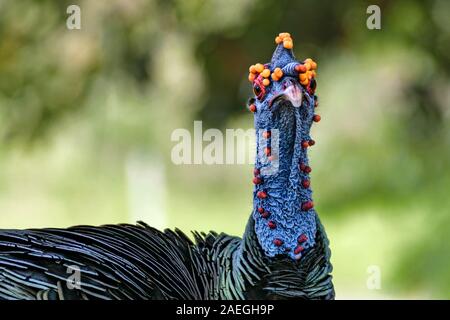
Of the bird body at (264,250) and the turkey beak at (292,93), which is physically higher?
the turkey beak at (292,93)

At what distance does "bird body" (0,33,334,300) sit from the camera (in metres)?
2.79

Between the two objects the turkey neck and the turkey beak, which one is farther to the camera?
the turkey neck

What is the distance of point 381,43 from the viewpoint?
161 inches

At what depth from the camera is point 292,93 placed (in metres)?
2.73

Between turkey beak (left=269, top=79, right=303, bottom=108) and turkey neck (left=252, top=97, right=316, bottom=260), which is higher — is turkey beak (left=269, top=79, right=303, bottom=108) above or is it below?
above

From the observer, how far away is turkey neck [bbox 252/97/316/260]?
2.85m

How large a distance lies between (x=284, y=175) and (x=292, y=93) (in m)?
0.32

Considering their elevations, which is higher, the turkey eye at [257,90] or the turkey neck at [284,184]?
the turkey eye at [257,90]

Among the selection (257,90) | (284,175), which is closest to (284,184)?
(284,175)

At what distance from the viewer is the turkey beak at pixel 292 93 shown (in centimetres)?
273

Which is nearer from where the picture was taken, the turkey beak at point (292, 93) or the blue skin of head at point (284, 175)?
the turkey beak at point (292, 93)

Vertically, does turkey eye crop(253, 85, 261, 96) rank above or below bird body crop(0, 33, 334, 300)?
above

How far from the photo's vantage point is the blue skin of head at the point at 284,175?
284cm
